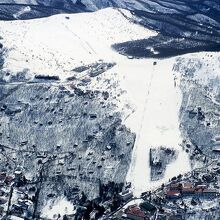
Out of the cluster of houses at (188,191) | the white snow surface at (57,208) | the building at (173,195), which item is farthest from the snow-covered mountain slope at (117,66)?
the white snow surface at (57,208)

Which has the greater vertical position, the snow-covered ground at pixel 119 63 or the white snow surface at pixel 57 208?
the snow-covered ground at pixel 119 63

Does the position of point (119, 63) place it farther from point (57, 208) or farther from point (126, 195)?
point (57, 208)

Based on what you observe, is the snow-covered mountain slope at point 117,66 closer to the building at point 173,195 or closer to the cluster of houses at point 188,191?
the cluster of houses at point 188,191

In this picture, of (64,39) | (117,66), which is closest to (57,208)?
(117,66)

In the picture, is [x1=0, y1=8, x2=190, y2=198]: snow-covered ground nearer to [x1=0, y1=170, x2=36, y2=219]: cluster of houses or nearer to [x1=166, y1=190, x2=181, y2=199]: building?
[x1=166, y1=190, x2=181, y2=199]: building

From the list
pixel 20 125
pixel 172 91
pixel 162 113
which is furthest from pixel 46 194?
pixel 172 91

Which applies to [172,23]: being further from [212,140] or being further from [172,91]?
[212,140]
